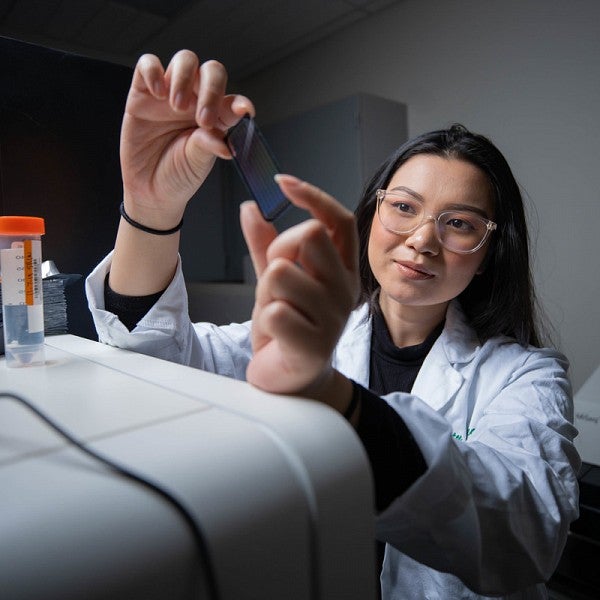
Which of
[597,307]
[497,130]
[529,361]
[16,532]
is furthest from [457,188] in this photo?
[497,130]

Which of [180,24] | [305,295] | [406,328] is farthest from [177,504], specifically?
[180,24]

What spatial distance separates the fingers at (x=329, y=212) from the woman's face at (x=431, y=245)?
49 centimetres

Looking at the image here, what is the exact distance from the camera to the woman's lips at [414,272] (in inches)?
36.6

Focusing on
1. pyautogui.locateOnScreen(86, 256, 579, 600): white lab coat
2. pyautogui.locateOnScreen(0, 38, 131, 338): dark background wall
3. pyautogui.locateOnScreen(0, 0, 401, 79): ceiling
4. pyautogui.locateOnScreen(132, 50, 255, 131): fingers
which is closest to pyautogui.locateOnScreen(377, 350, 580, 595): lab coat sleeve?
pyautogui.locateOnScreen(86, 256, 579, 600): white lab coat

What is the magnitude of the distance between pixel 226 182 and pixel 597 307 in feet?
8.40

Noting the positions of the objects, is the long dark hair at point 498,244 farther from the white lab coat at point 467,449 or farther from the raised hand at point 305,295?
the raised hand at point 305,295

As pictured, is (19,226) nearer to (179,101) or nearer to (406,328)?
(179,101)

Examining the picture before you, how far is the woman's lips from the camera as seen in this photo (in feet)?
3.05

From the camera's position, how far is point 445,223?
3.04 feet

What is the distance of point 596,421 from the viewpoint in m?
1.26

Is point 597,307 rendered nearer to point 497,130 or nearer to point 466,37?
point 497,130

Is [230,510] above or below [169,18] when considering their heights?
below

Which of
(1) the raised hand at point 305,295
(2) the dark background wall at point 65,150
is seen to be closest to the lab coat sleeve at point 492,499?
(1) the raised hand at point 305,295

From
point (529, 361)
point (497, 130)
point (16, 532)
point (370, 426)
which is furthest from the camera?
point (497, 130)
